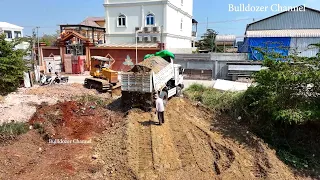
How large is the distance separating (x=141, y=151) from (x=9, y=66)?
33.5 feet

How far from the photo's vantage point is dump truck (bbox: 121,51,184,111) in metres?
11.1

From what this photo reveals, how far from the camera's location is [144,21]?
32094 mm

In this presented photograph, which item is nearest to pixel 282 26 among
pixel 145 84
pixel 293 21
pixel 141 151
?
pixel 293 21

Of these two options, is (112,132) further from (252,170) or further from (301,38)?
(301,38)

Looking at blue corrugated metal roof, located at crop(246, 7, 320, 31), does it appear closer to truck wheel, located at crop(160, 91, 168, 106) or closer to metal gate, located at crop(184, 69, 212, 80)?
metal gate, located at crop(184, 69, 212, 80)

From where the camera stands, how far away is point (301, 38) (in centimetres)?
2433

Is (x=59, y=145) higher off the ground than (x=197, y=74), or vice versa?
(x=197, y=74)

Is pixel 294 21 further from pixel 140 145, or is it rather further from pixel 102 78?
pixel 140 145

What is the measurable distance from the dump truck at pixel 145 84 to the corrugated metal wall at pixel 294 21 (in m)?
22.4

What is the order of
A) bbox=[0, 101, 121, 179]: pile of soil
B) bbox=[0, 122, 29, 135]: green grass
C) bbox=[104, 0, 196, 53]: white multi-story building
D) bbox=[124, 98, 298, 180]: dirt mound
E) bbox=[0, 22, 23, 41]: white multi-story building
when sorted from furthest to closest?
bbox=[0, 22, 23, 41]: white multi-story building < bbox=[104, 0, 196, 53]: white multi-story building < bbox=[0, 122, 29, 135]: green grass < bbox=[124, 98, 298, 180]: dirt mound < bbox=[0, 101, 121, 179]: pile of soil

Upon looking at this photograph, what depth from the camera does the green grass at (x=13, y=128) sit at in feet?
30.9

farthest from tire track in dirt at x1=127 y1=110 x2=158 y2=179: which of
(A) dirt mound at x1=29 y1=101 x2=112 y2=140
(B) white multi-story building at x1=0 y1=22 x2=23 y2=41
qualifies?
(B) white multi-story building at x1=0 y1=22 x2=23 y2=41

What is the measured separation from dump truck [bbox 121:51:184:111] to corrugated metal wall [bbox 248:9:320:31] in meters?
22.4

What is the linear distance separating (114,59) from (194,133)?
1803 cm
